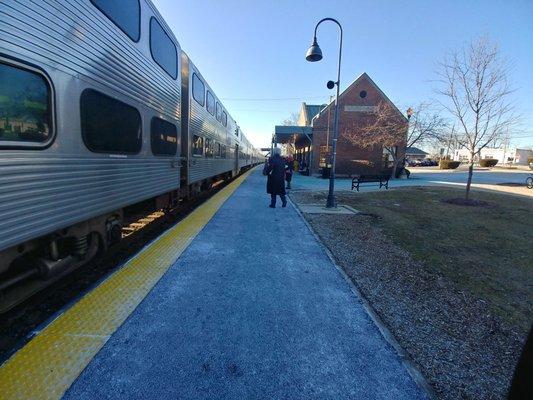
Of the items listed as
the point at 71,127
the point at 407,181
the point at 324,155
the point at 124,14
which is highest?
the point at 124,14

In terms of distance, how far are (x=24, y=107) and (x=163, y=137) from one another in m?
3.37

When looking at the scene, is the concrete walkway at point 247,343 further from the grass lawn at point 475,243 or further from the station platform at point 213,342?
the grass lawn at point 475,243

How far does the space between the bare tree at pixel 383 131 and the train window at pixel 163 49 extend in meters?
21.8

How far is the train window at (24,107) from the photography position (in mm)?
2254

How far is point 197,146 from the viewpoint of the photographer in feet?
28.3

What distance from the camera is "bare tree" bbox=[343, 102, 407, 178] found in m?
25.1

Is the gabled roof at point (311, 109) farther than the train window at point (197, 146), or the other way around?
the gabled roof at point (311, 109)

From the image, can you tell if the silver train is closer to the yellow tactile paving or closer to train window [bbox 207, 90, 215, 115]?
the yellow tactile paving

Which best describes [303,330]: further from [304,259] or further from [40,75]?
[40,75]

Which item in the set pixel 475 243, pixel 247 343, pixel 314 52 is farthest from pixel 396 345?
pixel 314 52

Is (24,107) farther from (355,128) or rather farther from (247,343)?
(355,128)

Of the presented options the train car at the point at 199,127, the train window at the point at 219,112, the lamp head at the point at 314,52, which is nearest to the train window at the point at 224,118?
the train window at the point at 219,112

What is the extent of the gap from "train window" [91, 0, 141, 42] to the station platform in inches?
132

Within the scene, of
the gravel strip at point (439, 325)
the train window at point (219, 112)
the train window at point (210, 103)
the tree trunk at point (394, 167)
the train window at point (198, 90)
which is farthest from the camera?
the tree trunk at point (394, 167)
